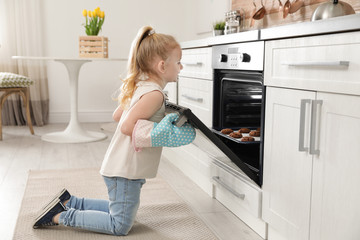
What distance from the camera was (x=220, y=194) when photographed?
84.9 inches

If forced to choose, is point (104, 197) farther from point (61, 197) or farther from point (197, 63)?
point (197, 63)

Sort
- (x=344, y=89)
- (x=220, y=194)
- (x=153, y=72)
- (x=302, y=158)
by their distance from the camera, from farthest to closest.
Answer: (x=220, y=194), (x=153, y=72), (x=302, y=158), (x=344, y=89)

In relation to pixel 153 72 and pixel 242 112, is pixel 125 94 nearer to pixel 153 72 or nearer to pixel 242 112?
pixel 153 72

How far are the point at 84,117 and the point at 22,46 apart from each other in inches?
41.1

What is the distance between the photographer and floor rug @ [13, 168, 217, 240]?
1730 mm

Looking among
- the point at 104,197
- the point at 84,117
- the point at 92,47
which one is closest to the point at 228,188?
the point at 104,197

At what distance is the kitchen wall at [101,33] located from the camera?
4.71 metres

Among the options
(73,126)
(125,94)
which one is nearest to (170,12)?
(73,126)

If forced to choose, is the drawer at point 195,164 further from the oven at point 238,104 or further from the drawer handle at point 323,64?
the drawer handle at point 323,64

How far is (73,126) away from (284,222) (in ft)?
8.95

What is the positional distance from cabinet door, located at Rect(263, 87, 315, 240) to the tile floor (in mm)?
253

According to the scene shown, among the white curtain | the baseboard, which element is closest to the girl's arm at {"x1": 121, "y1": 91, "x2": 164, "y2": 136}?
the white curtain

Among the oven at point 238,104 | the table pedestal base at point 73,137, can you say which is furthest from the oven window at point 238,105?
the table pedestal base at point 73,137

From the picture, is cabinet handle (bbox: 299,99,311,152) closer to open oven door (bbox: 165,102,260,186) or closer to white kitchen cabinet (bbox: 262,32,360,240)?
white kitchen cabinet (bbox: 262,32,360,240)
